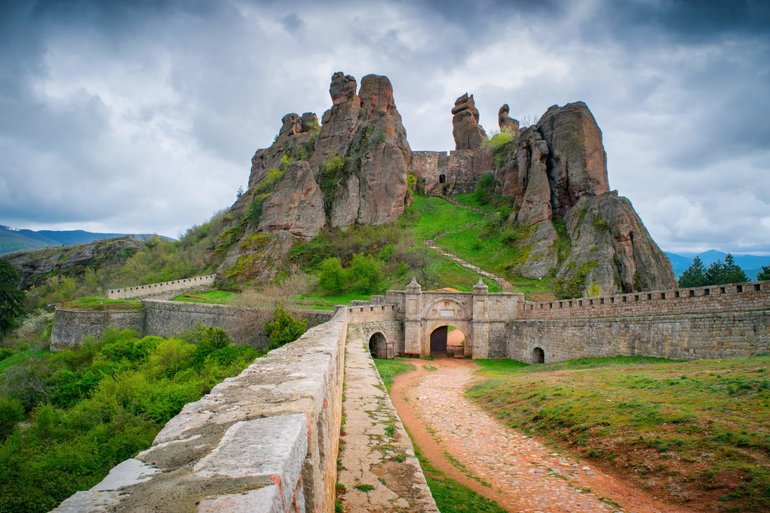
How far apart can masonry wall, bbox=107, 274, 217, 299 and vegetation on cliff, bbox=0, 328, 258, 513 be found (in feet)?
30.2

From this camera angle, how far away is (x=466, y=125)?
221ft

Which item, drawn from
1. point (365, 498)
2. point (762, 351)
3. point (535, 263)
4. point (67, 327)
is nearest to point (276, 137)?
point (67, 327)

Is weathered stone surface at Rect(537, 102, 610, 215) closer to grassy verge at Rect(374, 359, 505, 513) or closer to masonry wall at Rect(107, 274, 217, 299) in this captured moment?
masonry wall at Rect(107, 274, 217, 299)

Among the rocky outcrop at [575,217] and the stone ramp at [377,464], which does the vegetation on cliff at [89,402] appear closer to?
the stone ramp at [377,464]

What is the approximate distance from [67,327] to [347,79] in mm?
42281

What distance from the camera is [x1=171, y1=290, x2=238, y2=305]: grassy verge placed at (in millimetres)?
39312

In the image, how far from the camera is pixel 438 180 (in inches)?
2534

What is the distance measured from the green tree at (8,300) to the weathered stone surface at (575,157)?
50429 millimetres

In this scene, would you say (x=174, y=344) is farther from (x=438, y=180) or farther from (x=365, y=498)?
(x=438, y=180)

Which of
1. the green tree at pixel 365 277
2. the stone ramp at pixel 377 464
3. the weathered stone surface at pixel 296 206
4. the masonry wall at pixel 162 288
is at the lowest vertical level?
the stone ramp at pixel 377 464

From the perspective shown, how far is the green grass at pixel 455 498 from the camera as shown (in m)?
7.02

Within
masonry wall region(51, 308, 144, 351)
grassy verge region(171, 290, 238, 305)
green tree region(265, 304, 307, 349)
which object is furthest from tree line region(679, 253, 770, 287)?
masonry wall region(51, 308, 144, 351)

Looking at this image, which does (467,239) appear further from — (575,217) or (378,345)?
(378,345)

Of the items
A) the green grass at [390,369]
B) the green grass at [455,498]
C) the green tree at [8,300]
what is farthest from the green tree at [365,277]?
the green grass at [455,498]
